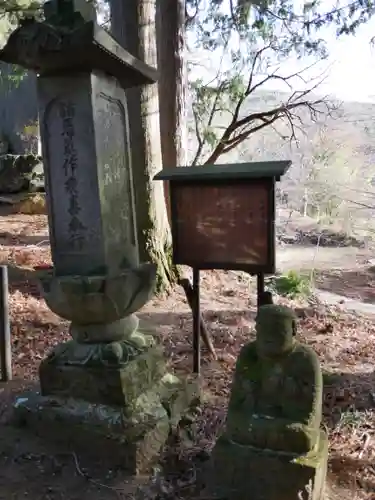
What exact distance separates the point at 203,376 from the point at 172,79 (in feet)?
15.1

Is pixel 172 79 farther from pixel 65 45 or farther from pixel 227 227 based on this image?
pixel 65 45

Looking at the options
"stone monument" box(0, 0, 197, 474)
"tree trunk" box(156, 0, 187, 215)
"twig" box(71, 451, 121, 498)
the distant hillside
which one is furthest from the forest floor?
the distant hillside

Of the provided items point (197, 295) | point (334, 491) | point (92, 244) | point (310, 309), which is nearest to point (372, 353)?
point (310, 309)

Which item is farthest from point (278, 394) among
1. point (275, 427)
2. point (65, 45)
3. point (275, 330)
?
point (65, 45)

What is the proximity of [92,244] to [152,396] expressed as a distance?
106cm

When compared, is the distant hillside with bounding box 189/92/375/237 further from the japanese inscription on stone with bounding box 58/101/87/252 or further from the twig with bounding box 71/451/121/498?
the twig with bounding box 71/451/121/498

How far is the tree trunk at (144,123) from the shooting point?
604 cm

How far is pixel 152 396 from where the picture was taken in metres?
3.32

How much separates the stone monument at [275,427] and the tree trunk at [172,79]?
5189 mm

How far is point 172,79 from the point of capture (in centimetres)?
729

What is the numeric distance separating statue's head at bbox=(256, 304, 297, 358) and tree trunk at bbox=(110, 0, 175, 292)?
3999 millimetres

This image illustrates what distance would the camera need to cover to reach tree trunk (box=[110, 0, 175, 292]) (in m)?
6.04

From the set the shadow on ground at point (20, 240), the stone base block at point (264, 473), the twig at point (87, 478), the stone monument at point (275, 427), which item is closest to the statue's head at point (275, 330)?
the stone monument at point (275, 427)

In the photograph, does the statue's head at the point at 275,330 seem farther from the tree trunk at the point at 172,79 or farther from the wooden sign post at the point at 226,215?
the tree trunk at the point at 172,79
